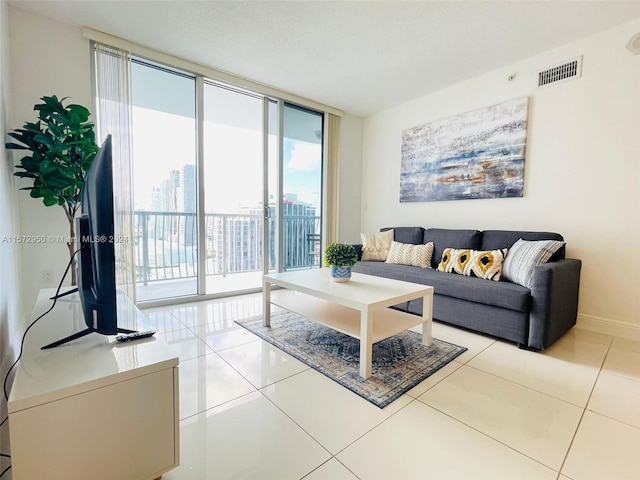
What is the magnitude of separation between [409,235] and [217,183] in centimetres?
245

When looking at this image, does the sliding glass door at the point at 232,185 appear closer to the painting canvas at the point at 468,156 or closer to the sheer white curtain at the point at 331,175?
the sheer white curtain at the point at 331,175

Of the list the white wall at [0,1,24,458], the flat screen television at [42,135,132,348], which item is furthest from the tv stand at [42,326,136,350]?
the white wall at [0,1,24,458]

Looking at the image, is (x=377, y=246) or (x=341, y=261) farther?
(x=377, y=246)

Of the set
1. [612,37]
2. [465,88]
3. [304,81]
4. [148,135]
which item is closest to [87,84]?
[148,135]

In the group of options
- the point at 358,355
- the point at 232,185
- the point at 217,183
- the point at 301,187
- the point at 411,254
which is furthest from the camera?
the point at 301,187

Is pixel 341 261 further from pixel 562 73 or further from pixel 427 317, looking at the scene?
pixel 562 73

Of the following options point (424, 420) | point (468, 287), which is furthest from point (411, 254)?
point (424, 420)

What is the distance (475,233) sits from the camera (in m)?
2.91

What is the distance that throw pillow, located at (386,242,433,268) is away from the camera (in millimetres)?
3098

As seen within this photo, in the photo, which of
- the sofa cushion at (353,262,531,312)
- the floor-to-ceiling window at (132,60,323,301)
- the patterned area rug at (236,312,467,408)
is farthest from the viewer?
the floor-to-ceiling window at (132,60,323,301)

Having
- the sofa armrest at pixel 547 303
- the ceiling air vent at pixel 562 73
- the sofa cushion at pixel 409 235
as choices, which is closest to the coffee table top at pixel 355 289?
the sofa armrest at pixel 547 303

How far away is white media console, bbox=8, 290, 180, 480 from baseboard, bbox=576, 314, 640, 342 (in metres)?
3.15

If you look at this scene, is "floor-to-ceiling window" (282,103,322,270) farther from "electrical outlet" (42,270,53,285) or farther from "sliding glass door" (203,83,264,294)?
"electrical outlet" (42,270,53,285)

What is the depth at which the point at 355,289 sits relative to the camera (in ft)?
6.47
